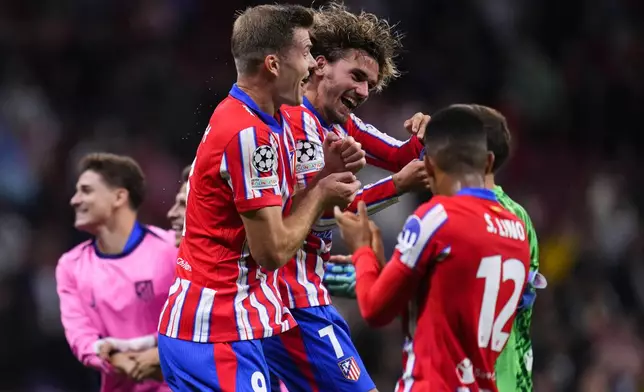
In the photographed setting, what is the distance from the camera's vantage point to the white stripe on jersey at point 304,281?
5.31m

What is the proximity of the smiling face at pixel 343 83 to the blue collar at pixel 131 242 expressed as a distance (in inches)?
77.8

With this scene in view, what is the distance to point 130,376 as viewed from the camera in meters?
6.37

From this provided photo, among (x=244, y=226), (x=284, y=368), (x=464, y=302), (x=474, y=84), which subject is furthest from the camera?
(x=474, y=84)

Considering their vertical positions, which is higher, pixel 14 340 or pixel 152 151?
pixel 152 151

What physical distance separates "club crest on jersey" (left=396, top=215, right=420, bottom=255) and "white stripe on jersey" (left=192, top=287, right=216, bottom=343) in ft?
2.89

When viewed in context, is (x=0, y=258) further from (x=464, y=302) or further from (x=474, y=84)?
(x=464, y=302)

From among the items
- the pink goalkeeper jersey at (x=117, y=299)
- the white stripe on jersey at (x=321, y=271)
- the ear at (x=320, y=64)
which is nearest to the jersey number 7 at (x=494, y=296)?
the white stripe on jersey at (x=321, y=271)

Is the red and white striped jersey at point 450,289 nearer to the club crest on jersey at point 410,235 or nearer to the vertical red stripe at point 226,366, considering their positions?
the club crest on jersey at point 410,235

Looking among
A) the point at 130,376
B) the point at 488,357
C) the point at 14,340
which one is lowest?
the point at 14,340

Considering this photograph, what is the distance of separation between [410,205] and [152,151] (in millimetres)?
2840

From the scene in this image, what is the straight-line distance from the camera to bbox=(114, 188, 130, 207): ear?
709 cm

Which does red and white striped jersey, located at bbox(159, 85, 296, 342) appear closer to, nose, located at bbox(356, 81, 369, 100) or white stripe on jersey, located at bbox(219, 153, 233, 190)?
white stripe on jersey, located at bbox(219, 153, 233, 190)

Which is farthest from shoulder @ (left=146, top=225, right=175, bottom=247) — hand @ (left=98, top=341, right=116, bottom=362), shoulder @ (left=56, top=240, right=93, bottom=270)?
hand @ (left=98, top=341, right=116, bottom=362)

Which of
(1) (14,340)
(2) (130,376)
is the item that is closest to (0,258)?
(1) (14,340)
